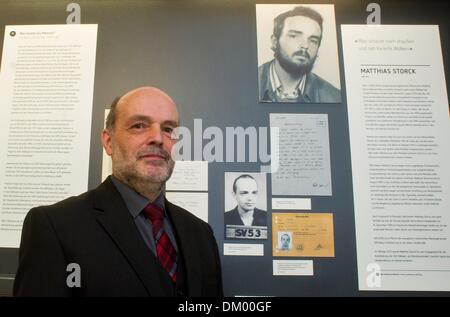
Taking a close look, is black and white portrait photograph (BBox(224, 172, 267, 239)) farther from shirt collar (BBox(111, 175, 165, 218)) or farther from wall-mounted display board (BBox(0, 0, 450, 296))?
shirt collar (BBox(111, 175, 165, 218))

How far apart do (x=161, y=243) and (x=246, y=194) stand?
0.31 metres

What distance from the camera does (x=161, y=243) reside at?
0.85 meters

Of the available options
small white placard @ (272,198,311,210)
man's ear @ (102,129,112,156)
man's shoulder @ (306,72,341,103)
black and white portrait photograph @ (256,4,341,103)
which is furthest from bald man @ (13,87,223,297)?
man's shoulder @ (306,72,341,103)

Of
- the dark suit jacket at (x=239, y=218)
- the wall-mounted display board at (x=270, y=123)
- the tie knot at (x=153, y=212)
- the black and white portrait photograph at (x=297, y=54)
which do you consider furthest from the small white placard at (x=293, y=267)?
A: the black and white portrait photograph at (x=297, y=54)

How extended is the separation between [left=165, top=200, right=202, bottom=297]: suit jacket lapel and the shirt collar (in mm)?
101

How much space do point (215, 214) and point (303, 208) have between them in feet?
0.93

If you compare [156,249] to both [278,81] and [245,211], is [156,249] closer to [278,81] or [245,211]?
[245,211]

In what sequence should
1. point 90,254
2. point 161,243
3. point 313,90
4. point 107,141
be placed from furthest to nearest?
point 313,90
point 107,141
point 161,243
point 90,254

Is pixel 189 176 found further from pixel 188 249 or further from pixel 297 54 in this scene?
pixel 297 54

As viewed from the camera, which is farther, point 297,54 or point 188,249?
point 297,54

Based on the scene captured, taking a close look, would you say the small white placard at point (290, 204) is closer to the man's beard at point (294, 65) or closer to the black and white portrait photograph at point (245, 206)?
the black and white portrait photograph at point (245, 206)

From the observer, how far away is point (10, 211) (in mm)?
1020

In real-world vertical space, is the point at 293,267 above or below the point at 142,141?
below

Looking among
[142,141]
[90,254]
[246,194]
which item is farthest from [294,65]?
[90,254]
